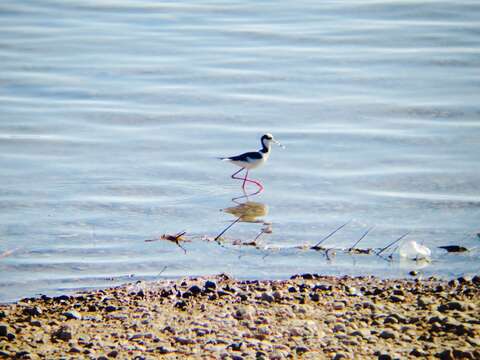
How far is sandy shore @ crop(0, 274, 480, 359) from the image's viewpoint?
6.57 meters

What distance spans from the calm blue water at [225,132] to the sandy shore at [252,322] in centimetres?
89

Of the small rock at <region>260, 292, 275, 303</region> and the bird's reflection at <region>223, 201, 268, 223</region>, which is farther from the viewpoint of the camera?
the bird's reflection at <region>223, 201, 268, 223</region>

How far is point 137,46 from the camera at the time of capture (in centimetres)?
1791

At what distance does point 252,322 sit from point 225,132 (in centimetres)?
678

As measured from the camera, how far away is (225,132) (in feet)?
44.8

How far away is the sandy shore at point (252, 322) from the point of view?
21.6ft

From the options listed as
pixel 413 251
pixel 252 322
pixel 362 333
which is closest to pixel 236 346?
pixel 252 322

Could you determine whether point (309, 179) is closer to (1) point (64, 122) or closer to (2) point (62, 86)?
(1) point (64, 122)

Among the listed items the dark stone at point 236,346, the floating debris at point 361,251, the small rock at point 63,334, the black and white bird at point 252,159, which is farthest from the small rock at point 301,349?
the black and white bird at point 252,159

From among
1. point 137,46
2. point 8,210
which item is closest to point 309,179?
point 8,210

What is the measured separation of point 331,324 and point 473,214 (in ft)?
13.6

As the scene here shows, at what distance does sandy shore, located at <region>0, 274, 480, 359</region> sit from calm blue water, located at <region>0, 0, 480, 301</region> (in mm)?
887

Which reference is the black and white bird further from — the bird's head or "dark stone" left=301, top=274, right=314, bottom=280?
"dark stone" left=301, top=274, right=314, bottom=280

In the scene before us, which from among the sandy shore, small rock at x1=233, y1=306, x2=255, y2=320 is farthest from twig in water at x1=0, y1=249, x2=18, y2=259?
small rock at x1=233, y1=306, x2=255, y2=320
